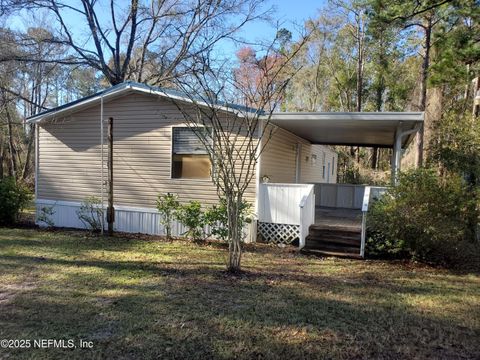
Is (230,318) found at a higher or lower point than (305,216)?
lower

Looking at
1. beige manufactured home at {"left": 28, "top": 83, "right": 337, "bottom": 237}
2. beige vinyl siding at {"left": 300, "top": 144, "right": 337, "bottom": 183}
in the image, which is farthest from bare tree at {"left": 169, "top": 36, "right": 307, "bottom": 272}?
beige vinyl siding at {"left": 300, "top": 144, "right": 337, "bottom": 183}

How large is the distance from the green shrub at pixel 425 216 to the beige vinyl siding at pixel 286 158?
248 cm

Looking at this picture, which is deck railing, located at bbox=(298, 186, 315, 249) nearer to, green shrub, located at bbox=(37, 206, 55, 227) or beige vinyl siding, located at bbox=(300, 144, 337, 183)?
beige vinyl siding, located at bbox=(300, 144, 337, 183)

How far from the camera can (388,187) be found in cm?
713

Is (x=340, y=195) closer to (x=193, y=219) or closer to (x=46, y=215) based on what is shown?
(x=193, y=219)

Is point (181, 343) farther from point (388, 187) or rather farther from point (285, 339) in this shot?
point (388, 187)

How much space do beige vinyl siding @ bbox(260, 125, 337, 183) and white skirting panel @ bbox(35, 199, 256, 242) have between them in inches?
64.1

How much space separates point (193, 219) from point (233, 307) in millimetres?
4080

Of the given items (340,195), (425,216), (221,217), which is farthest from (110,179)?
(340,195)

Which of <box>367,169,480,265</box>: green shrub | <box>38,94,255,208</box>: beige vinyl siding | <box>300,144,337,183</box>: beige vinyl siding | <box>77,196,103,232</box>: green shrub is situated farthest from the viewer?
<box>300,144,337,183</box>: beige vinyl siding

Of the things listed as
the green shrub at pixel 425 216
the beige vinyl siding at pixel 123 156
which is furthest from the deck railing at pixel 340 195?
the green shrub at pixel 425 216

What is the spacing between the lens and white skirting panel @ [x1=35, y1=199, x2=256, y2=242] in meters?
9.17

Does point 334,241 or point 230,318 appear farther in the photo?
point 334,241

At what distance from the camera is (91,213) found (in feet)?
31.6
